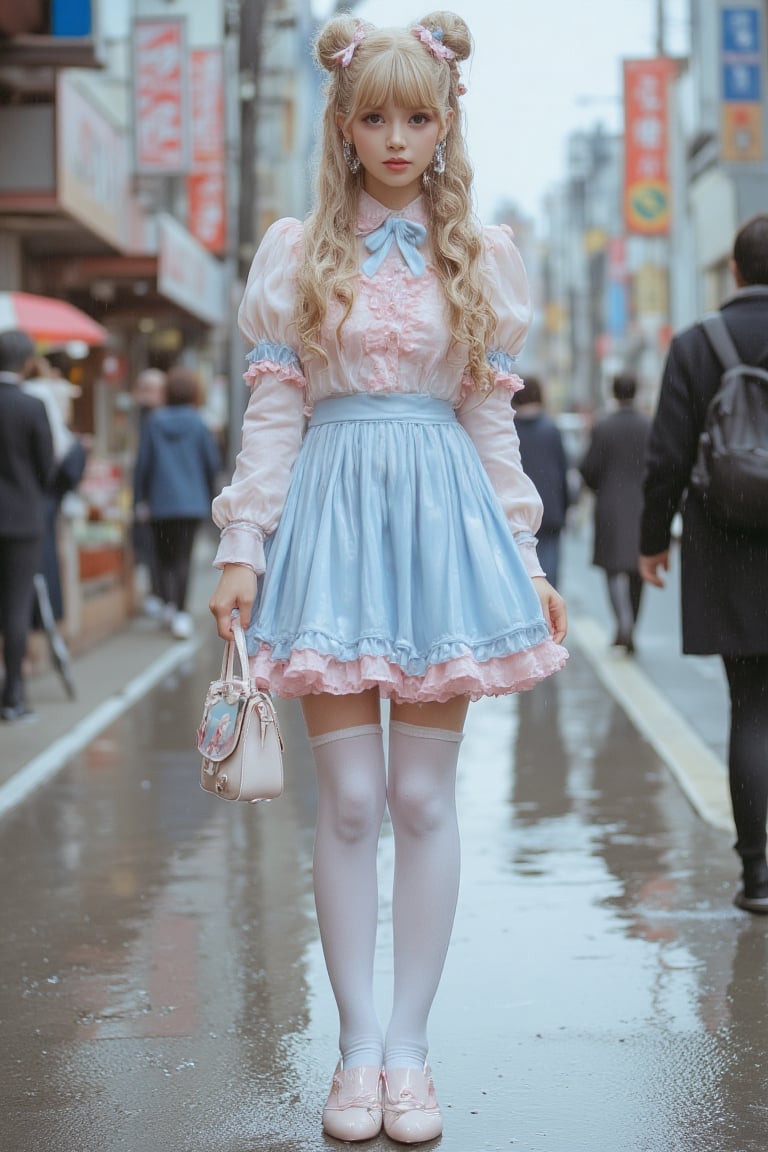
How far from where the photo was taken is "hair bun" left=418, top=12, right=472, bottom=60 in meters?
3.62

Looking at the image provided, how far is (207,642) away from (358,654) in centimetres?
989

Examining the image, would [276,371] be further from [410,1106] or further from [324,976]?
[324,976]

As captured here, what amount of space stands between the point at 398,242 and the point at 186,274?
19502mm

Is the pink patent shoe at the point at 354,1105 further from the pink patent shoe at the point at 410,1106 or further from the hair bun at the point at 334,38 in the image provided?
the hair bun at the point at 334,38

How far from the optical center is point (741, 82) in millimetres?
21734

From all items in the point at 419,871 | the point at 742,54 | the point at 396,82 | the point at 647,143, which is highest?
the point at 647,143

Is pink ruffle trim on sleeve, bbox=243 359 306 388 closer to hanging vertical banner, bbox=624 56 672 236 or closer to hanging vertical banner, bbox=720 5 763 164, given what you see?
hanging vertical banner, bbox=720 5 763 164

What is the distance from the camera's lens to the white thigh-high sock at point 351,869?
11.8 feet

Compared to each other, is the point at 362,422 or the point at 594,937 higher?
the point at 362,422

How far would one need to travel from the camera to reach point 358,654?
3490 mm

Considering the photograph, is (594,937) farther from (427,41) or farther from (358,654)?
(427,41)

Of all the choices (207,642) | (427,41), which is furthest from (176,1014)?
(207,642)

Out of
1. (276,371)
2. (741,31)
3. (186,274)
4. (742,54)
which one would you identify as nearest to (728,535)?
(276,371)

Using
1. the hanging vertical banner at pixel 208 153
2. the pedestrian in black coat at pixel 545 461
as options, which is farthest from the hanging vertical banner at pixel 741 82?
the pedestrian in black coat at pixel 545 461
